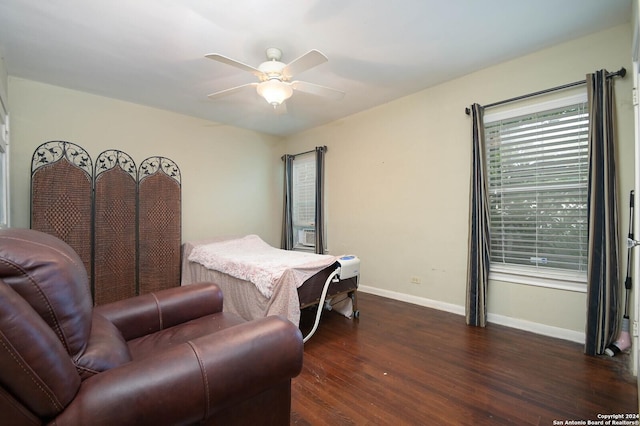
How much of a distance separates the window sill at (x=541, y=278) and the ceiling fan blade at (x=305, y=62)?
102 inches

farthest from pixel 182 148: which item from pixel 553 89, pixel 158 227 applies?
pixel 553 89

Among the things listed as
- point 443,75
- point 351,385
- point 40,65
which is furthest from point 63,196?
point 443,75

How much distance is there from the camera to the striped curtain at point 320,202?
4453 millimetres

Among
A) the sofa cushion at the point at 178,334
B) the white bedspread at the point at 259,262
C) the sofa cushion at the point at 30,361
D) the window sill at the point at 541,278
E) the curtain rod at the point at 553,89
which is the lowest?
the sofa cushion at the point at 178,334

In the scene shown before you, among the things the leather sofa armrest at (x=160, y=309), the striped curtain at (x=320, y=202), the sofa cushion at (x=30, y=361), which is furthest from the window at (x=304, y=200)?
the sofa cushion at (x=30, y=361)

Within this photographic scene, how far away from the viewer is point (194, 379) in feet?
3.06

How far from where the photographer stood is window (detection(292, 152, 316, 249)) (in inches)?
190

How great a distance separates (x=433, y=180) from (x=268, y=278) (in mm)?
2207

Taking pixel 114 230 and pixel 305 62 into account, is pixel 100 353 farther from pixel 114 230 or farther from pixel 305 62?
pixel 114 230

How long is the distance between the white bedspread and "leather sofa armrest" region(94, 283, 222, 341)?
0.58 metres

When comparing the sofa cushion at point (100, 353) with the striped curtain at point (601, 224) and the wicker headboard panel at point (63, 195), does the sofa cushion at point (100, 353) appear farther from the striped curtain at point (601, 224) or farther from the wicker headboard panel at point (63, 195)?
the striped curtain at point (601, 224)

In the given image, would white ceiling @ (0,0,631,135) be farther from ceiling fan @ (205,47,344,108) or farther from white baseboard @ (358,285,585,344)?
white baseboard @ (358,285,585,344)

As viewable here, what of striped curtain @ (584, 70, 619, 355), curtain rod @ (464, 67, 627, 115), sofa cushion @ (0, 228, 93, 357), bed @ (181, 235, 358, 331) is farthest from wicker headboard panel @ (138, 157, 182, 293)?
striped curtain @ (584, 70, 619, 355)

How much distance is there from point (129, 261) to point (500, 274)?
4.12 metres
